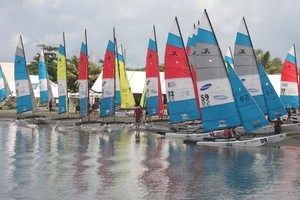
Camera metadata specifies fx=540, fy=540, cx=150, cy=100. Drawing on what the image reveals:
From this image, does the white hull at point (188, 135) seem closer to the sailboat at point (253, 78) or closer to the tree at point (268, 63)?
the sailboat at point (253, 78)

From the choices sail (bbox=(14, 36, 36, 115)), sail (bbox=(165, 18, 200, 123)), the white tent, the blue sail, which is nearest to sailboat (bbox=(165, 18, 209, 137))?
sail (bbox=(165, 18, 200, 123))

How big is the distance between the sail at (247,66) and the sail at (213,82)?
9.16 metres

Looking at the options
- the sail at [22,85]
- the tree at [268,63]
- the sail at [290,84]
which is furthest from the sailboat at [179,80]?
the tree at [268,63]

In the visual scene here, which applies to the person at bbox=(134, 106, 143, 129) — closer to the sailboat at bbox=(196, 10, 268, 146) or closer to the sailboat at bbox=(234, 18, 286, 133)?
the sailboat at bbox=(234, 18, 286, 133)

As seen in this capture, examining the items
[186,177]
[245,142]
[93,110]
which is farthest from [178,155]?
[93,110]

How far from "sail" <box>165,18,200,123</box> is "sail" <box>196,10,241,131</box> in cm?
508

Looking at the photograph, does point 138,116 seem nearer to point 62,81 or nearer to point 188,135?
point 188,135

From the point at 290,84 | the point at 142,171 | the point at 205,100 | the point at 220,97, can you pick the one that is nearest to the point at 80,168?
the point at 142,171

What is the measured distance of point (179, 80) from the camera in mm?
35281

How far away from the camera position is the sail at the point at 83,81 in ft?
152

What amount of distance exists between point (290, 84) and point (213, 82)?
73.2 feet

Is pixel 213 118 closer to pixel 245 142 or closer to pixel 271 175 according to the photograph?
pixel 245 142

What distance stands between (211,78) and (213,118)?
223 cm

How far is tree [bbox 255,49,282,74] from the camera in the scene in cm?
8824
